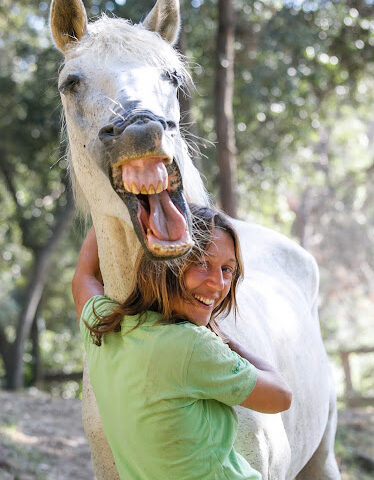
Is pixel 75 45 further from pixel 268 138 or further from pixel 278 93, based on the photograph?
pixel 268 138

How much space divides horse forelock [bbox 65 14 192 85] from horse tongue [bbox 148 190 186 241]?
0.62 metres

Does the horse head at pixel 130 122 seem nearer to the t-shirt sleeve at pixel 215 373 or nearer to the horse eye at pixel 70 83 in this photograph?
the horse eye at pixel 70 83

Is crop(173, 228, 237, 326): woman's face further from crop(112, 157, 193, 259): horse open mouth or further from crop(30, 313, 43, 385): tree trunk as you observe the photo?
crop(30, 313, 43, 385): tree trunk

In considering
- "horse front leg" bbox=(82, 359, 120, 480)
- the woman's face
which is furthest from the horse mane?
"horse front leg" bbox=(82, 359, 120, 480)

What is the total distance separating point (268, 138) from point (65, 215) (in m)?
4.12

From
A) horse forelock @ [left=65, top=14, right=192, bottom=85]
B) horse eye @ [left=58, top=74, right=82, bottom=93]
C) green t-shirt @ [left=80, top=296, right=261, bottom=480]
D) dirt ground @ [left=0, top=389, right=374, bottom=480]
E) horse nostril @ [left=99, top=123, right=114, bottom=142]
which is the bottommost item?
dirt ground @ [left=0, top=389, right=374, bottom=480]

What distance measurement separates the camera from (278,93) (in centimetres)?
1094

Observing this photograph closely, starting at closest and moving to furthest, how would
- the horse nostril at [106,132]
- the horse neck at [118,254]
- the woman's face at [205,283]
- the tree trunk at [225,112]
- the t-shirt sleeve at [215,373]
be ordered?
the t-shirt sleeve at [215,373], the woman's face at [205,283], the horse nostril at [106,132], the horse neck at [118,254], the tree trunk at [225,112]

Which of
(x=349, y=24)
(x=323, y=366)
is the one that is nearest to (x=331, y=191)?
(x=349, y=24)

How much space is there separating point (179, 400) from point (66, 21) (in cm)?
160

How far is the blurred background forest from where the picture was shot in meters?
10.2

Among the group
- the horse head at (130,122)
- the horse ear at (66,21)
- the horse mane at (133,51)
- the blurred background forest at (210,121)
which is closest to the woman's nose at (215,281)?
the horse head at (130,122)

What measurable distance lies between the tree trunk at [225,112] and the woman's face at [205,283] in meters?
5.87

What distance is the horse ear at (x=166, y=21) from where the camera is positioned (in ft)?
8.78
